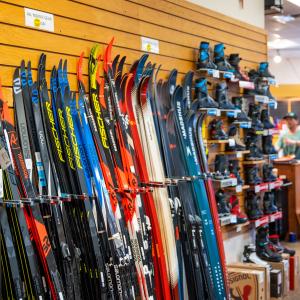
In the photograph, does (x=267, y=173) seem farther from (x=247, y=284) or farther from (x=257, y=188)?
(x=247, y=284)

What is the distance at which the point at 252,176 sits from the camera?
4.80m

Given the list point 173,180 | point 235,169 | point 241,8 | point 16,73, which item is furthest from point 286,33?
point 16,73

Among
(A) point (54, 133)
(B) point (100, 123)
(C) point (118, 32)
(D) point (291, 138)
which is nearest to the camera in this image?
(A) point (54, 133)

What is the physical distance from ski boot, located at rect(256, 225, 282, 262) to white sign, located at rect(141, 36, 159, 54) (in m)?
2.11

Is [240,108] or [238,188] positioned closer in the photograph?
[238,188]

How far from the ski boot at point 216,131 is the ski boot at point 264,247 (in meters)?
1.11

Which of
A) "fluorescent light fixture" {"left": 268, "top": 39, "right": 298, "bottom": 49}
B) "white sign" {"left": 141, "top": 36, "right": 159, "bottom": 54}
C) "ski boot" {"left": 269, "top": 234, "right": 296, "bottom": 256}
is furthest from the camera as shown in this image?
"fluorescent light fixture" {"left": 268, "top": 39, "right": 298, "bottom": 49}

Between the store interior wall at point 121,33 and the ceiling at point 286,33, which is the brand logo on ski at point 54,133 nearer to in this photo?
the store interior wall at point 121,33

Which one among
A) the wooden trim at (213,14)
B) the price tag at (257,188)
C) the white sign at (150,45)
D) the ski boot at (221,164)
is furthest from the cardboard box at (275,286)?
the wooden trim at (213,14)

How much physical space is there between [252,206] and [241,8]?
6.18 ft

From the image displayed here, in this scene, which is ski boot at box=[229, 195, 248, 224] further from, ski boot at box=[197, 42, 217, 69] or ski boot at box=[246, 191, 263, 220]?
ski boot at box=[197, 42, 217, 69]

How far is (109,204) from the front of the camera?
2.81 metres

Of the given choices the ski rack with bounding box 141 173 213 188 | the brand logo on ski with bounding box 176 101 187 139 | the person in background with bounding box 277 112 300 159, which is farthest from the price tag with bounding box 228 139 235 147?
the person in background with bounding box 277 112 300 159

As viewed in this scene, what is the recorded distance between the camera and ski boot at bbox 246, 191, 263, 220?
4.77m
